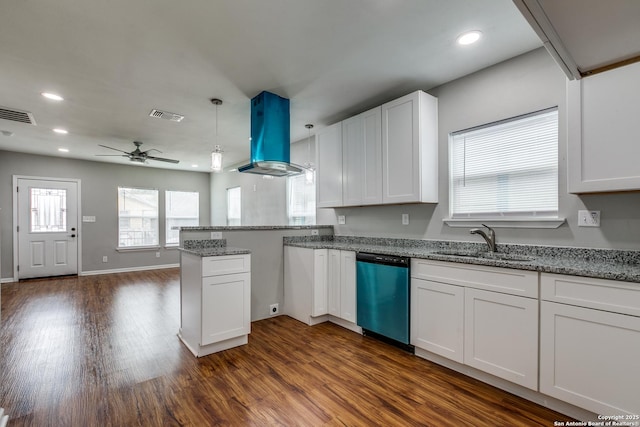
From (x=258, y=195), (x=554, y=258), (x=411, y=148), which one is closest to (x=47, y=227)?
(x=258, y=195)

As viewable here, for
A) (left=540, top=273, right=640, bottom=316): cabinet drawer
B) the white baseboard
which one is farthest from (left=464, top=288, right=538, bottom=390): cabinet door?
the white baseboard

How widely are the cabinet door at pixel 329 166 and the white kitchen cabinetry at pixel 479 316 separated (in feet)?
5.23

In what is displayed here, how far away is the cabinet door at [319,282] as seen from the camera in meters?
3.33

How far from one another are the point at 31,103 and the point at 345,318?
442 centimetres

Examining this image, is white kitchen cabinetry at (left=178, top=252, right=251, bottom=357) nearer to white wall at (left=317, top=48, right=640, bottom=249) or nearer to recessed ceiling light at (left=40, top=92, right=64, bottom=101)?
white wall at (left=317, top=48, right=640, bottom=249)

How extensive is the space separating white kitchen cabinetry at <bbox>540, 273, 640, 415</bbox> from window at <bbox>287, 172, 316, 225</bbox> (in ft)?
11.3

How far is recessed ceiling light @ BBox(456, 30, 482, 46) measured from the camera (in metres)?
2.16

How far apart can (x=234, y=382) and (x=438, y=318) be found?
5.49 ft

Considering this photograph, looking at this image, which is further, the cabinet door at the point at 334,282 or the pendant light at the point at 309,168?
the pendant light at the point at 309,168

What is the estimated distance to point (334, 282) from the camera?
332 cm

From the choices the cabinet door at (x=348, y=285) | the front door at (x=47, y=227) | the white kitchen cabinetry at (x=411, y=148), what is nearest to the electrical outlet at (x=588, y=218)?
the white kitchen cabinetry at (x=411, y=148)

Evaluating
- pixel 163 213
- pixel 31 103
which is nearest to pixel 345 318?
pixel 31 103

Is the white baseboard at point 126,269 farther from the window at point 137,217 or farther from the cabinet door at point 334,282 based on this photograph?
the cabinet door at point 334,282

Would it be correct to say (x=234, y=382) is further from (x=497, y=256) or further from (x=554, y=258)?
(x=554, y=258)
